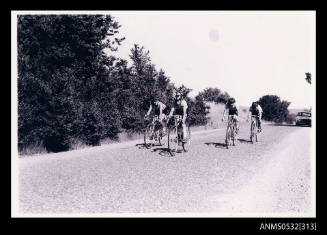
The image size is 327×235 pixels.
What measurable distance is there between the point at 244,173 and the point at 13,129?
5.87 metres

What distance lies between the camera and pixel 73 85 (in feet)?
51.5

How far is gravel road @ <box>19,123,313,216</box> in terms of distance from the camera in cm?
609

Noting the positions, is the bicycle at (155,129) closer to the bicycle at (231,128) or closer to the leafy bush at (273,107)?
the bicycle at (231,128)

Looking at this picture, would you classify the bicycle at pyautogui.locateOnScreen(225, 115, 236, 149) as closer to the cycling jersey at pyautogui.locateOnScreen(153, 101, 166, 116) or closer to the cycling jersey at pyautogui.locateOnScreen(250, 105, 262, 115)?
the cycling jersey at pyautogui.locateOnScreen(250, 105, 262, 115)

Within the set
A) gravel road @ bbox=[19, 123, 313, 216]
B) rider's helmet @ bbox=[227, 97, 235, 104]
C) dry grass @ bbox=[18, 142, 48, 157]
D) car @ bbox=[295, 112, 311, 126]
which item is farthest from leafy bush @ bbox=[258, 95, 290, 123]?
dry grass @ bbox=[18, 142, 48, 157]

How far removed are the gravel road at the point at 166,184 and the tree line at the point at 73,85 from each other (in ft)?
12.0

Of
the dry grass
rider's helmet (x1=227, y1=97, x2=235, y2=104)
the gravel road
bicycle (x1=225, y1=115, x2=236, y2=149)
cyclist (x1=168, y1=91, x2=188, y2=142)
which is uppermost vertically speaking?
rider's helmet (x1=227, y1=97, x2=235, y2=104)

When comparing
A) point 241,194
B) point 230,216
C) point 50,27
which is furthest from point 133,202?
point 50,27

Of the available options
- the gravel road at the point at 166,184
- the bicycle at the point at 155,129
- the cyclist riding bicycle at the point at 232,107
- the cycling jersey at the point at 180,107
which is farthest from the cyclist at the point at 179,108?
the cyclist riding bicycle at the point at 232,107

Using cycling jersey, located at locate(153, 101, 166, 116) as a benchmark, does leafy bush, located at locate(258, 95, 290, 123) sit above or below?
above

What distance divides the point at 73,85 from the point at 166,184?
9463 millimetres

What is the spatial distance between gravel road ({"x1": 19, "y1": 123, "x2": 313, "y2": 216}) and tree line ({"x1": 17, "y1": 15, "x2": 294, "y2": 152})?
3.66 metres

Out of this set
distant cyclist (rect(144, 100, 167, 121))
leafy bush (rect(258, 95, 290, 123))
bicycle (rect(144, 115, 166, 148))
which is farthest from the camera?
leafy bush (rect(258, 95, 290, 123))

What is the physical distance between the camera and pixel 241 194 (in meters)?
6.98
